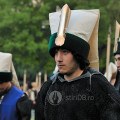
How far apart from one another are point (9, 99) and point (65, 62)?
2453 millimetres

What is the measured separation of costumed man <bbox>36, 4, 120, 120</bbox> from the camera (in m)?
3.60

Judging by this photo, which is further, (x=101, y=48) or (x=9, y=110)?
(x=101, y=48)

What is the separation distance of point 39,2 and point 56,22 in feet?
77.5

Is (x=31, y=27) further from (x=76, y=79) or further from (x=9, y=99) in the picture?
(x=76, y=79)

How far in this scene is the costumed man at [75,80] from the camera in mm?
3604

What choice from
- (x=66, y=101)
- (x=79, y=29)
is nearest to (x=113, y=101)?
(x=66, y=101)

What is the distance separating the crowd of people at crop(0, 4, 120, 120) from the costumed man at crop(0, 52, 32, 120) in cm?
196

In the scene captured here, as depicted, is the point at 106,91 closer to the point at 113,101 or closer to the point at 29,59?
the point at 113,101

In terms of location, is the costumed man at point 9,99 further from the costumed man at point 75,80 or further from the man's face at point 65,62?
the man's face at point 65,62

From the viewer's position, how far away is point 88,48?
3.87 m

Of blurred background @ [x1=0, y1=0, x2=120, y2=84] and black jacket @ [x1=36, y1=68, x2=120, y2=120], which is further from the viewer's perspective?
blurred background @ [x1=0, y1=0, x2=120, y2=84]

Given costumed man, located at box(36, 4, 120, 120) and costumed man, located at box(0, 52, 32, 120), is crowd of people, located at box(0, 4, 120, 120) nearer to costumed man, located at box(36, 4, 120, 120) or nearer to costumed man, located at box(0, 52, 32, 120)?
costumed man, located at box(36, 4, 120, 120)

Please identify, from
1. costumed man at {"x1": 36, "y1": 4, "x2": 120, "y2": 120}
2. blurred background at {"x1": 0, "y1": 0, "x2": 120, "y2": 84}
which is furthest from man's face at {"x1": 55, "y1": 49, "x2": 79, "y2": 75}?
blurred background at {"x1": 0, "y1": 0, "x2": 120, "y2": 84}

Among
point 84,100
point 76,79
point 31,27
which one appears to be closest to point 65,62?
point 76,79
